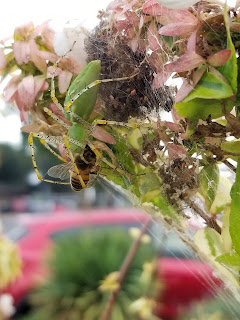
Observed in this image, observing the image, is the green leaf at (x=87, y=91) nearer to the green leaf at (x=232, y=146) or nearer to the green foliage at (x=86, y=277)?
the green leaf at (x=232, y=146)

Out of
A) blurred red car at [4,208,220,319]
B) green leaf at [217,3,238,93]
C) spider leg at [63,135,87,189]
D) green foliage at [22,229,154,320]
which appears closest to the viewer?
green leaf at [217,3,238,93]

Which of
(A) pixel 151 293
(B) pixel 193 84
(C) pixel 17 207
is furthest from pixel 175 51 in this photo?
(C) pixel 17 207

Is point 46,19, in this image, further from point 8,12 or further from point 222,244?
point 222,244

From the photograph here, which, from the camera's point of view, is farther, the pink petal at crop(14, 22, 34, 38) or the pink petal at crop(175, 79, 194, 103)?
the pink petal at crop(14, 22, 34, 38)

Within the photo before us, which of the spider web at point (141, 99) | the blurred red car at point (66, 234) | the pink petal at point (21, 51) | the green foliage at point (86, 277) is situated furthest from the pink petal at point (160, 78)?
the green foliage at point (86, 277)

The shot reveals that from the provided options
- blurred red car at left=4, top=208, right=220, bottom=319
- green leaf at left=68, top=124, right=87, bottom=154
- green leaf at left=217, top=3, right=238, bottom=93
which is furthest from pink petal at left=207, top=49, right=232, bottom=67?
blurred red car at left=4, top=208, right=220, bottom=319

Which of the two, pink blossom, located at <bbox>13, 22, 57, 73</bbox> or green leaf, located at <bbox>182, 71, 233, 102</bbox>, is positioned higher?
pink blossom, located at <bbox>13, 22, 57, 73</bbox>

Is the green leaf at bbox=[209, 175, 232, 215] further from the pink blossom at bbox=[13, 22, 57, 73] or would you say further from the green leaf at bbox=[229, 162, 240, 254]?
the pink blossom at bbox=[13, 22, 57, 73]
